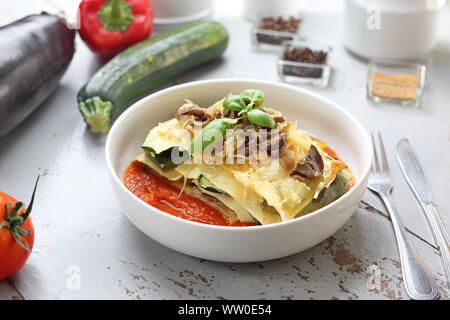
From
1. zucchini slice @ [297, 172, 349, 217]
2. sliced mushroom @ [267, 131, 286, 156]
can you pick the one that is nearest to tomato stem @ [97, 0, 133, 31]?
sliced mushroom @ [267, 131, 286, 156]

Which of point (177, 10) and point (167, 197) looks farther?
point (177, 10)

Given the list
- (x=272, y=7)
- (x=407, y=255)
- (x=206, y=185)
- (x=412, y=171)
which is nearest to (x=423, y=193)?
(x=412, y=171)

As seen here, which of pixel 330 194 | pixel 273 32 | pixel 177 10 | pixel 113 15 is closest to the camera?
pixel 330 194

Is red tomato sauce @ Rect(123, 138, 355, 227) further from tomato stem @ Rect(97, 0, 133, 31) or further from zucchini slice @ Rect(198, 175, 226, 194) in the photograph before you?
tomato stem @ Rect(97, 0, 133, 31)

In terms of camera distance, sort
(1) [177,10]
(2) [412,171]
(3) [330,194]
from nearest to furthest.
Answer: (3) [330,194] → (2) [412,171] → (1) [177,10]

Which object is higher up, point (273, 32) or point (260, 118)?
point (260, 118)

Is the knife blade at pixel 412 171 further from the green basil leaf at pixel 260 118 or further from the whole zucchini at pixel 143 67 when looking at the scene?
the whole zucchini at pixel 143 67

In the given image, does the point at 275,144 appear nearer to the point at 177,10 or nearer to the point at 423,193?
the point at 423,193
